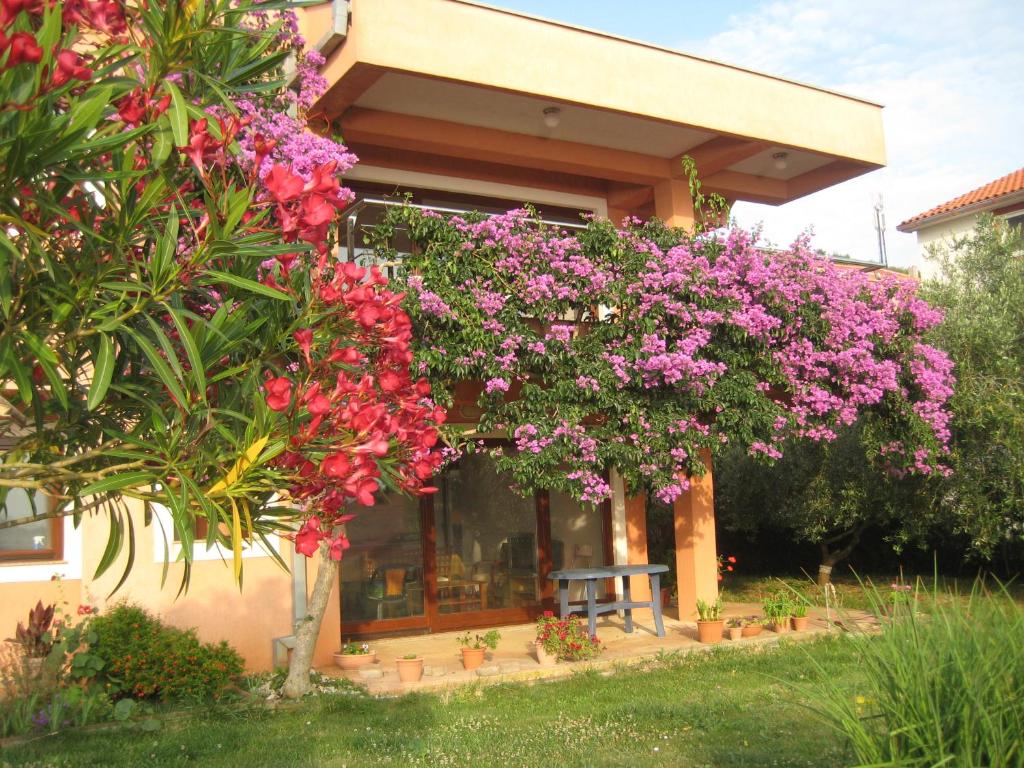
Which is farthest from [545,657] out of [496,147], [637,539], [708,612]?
[496,147]

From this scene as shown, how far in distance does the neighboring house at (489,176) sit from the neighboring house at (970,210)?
12260 mm

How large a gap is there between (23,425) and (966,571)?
1733 centimetres

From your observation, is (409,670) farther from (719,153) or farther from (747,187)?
(747,187)

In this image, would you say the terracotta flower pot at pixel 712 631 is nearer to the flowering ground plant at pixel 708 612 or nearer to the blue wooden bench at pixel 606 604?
the flowering ground plant at pixel 708 612

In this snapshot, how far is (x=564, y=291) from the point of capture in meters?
9.87

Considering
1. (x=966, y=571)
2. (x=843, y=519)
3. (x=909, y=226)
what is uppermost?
(x=909, y=226)

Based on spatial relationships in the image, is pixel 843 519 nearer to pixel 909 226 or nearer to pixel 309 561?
pixel 309 561

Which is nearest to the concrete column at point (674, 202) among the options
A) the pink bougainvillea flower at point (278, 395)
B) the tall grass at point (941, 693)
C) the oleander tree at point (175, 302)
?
the tall grass at point (941, 693)

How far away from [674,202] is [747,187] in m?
1.79

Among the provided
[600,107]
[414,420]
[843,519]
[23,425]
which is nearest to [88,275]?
[23,425]

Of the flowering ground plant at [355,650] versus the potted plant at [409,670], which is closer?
the potted plant at [409,670]

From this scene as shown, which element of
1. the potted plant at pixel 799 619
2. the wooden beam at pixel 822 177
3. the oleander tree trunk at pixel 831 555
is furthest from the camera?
the oleander tree trunk at pixel 831 555

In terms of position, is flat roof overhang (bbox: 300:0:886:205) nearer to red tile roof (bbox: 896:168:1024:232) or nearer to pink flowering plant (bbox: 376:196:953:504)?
pink flowering plant (bbox: 376:196:953:504)

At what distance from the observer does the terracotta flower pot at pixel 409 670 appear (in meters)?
9.11
